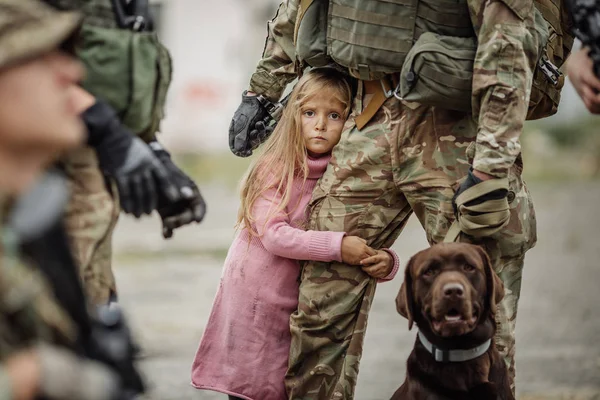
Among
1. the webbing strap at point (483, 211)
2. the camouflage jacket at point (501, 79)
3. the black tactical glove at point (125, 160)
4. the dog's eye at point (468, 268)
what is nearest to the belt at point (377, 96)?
the camouflage jacket at point (501, 79)

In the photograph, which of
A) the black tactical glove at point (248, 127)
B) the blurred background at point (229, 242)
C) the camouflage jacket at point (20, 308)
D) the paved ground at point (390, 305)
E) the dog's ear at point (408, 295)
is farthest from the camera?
the blurred background at point (229, 242)

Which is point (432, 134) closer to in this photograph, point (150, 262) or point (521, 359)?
point (521, 359)

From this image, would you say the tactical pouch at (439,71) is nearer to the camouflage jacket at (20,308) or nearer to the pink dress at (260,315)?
the pink dress at (260,315)

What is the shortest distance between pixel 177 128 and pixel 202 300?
12497 mm

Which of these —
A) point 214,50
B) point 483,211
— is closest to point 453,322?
point 483,211

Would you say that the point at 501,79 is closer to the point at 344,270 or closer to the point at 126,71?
the point at 344,270

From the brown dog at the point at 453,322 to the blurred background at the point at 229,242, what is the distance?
142cm

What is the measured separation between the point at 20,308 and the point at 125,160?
1.06 m

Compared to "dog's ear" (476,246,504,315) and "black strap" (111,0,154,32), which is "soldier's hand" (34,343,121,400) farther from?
"dog's ear" (476,246,504,315)

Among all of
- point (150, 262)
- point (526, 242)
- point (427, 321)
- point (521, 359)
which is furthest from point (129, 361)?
point (150, 262)

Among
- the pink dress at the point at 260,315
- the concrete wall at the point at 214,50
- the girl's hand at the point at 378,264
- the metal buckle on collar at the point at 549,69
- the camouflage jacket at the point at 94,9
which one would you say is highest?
the camouflage jacket at the point at 94,9

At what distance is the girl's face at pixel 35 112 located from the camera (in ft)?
8.38

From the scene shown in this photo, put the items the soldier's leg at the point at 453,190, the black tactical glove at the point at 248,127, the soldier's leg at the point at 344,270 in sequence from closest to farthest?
the soldier's leg at the point at 453,190 < the soldier's leg at the point at 344,270 < the black tactical glove at the point at 248,127

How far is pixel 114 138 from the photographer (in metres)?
3.45
